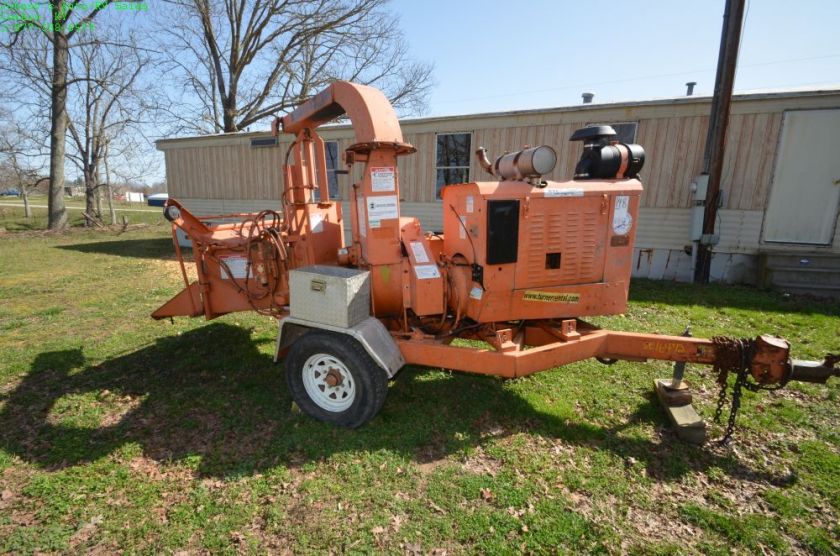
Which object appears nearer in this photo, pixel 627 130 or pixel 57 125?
pixel 627 130

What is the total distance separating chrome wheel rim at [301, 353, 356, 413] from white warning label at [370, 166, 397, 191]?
154 cm

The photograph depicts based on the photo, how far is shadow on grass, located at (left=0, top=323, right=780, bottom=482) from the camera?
336 cm

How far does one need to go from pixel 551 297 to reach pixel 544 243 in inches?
20.6

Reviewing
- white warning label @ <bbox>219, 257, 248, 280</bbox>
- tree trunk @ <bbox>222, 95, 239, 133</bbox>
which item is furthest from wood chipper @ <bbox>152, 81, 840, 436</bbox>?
tree trunk @ <bbox>222, 95, 239, 133</bbox>

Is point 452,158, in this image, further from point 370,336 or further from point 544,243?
point 370,336

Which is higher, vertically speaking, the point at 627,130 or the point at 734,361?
the point at 627,130

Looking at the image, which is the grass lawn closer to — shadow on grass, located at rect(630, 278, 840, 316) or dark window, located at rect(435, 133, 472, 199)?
shadow on grass, located at rect(630, 278, 840, 316)

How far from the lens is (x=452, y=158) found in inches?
417

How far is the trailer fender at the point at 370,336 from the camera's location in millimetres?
3379

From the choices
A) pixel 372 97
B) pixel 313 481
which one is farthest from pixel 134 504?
pixel 372 97

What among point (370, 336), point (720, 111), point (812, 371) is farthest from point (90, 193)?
point (812, 371)

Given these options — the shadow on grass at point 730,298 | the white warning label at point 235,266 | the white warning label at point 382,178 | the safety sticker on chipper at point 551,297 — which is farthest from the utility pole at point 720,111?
the white warning label at point 235,266

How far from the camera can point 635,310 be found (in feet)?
23.2

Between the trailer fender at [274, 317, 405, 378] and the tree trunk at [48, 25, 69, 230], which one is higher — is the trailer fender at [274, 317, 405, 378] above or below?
below
